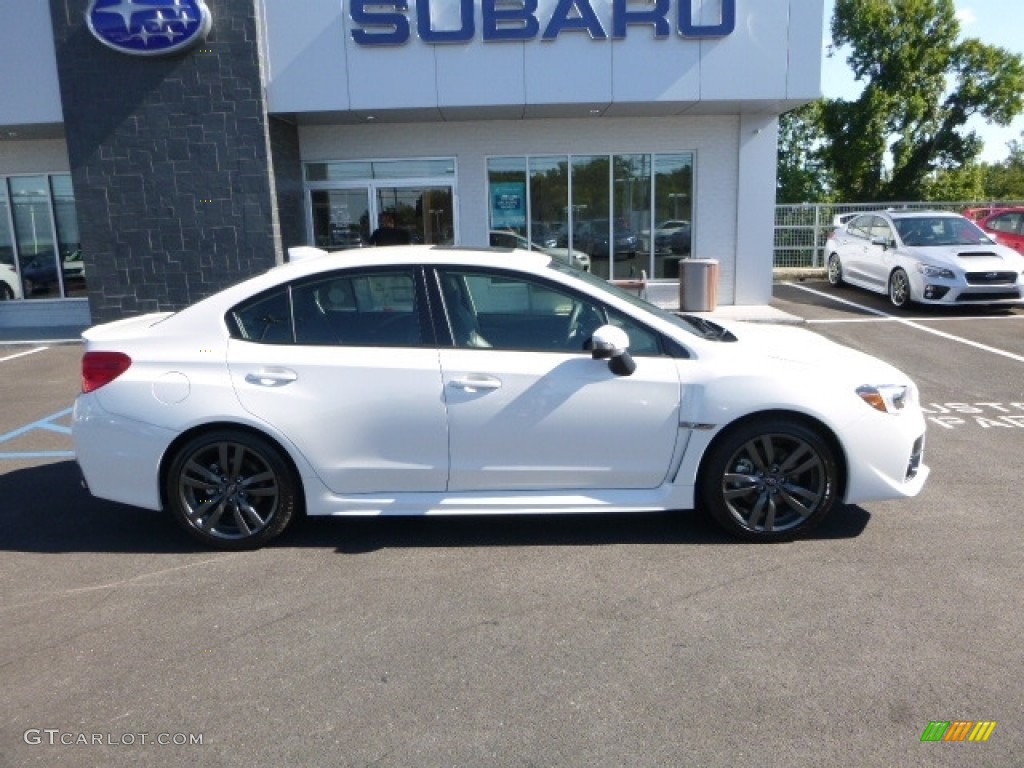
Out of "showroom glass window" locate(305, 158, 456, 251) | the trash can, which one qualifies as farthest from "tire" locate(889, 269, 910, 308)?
"showroom glass window" locate(305, 158, 456, 251)

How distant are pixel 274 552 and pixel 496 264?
1.99 meters

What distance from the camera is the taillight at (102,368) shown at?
4363mm

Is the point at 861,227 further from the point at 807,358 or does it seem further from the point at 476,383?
the point at 476,383

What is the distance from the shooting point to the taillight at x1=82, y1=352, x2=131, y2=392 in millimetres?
4363

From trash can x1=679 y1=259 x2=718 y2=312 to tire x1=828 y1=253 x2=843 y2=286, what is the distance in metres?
4.84

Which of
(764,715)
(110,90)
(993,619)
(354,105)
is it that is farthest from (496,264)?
(110,90)

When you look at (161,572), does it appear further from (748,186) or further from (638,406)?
(748,186)

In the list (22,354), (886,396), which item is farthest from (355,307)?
(22,354)

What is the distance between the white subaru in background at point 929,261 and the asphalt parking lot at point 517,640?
29.4 feet

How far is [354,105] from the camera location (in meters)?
12.3

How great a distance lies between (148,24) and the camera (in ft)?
38.6

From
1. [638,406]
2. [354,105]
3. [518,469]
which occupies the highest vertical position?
[354,105]

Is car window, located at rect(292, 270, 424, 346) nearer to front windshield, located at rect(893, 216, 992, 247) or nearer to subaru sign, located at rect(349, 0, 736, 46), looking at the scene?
subaru sign, located at rect(349, 0, 736, 46)

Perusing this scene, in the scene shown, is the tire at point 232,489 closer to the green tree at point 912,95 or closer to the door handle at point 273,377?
the door handle at point 273,377
